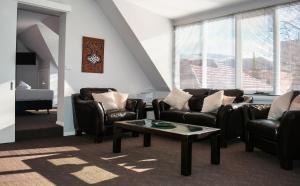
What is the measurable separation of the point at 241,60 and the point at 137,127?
119 inches

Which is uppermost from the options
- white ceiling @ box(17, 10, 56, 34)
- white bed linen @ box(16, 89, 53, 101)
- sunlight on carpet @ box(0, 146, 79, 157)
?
white ceiling @ box(17, 10, 56, 34)

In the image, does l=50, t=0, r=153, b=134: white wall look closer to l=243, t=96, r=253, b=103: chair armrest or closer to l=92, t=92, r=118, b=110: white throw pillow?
l=92, t=92, r=118, b=110: white throw pillow

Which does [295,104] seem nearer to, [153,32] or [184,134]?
[184,134]

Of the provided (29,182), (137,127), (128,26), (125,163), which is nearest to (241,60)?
A: (128,26)

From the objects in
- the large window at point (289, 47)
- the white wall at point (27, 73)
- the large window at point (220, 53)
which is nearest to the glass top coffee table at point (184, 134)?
the large window at point (289, 47)

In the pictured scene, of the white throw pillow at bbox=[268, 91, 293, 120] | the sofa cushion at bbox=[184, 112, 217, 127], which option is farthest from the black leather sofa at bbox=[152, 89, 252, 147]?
the white throw pillow at bbox=[268, 91, 293, 120]

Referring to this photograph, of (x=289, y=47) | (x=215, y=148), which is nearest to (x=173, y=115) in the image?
(x=215, y=148)

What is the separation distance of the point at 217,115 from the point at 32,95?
509 cm

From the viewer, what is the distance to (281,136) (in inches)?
120

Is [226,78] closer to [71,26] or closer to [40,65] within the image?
[71,26]

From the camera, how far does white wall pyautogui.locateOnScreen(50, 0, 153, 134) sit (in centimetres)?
491

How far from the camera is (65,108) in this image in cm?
485

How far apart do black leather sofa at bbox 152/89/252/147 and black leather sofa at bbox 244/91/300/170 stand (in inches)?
14.7

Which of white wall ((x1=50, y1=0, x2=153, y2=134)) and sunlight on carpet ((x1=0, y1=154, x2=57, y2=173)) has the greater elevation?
white wall ((x1=50, y1=0, x2=153, y2=134))
